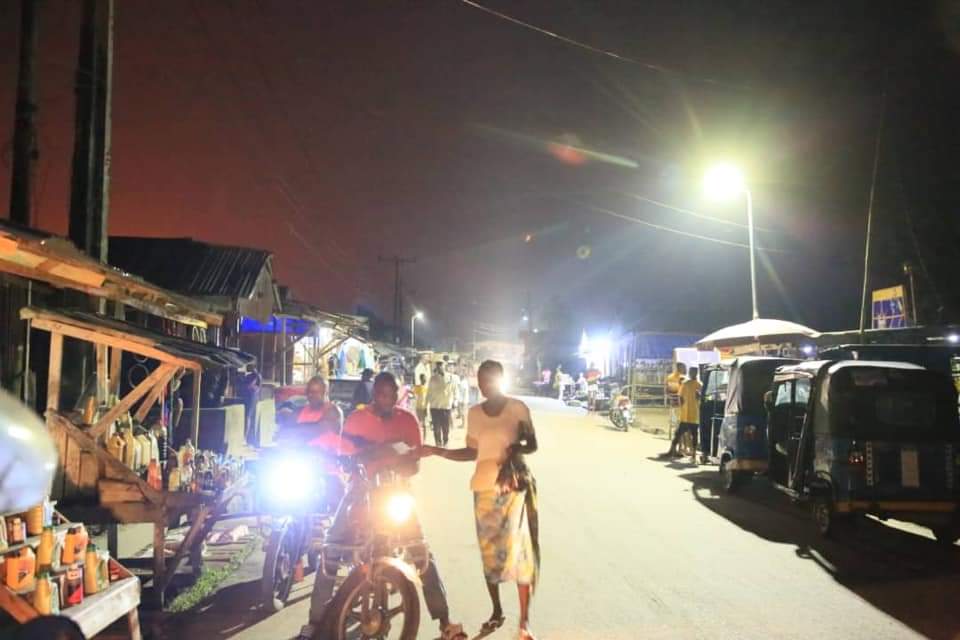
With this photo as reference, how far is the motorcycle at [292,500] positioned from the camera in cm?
601

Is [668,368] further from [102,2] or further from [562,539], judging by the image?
[102,2]

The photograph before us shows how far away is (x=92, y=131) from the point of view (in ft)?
25.5

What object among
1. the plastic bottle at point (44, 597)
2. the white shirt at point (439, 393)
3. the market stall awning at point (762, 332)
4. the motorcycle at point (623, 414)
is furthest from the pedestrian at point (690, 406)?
the plastic bottle at point (44, 597)

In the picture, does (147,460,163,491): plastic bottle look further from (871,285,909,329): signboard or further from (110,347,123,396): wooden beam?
(871,285,909,329): signboard

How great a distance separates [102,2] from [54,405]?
4.92 metres

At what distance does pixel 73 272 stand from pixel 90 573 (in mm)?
3024

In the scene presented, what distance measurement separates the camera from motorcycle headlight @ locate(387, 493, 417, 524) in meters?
4.77

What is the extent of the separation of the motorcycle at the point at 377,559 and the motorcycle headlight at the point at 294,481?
125 cm

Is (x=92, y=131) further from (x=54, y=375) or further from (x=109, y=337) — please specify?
(x=54, y=375)

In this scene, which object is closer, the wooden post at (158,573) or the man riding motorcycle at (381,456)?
the man riding motorcycle at (381,456)

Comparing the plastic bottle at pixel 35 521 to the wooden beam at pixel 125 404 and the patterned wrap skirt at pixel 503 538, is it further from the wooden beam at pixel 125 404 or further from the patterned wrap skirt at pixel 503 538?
the patterned wrap skirt at pixel 503 538

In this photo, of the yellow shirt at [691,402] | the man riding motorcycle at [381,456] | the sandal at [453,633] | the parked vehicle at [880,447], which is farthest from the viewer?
the yellow shirt at [691,402]

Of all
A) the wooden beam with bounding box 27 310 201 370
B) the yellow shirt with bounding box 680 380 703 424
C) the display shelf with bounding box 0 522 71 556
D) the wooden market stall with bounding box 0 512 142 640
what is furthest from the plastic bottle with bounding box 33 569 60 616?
the yellow shirt with bounding box 680 380 703 424

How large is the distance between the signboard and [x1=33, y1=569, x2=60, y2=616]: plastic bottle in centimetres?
2400
